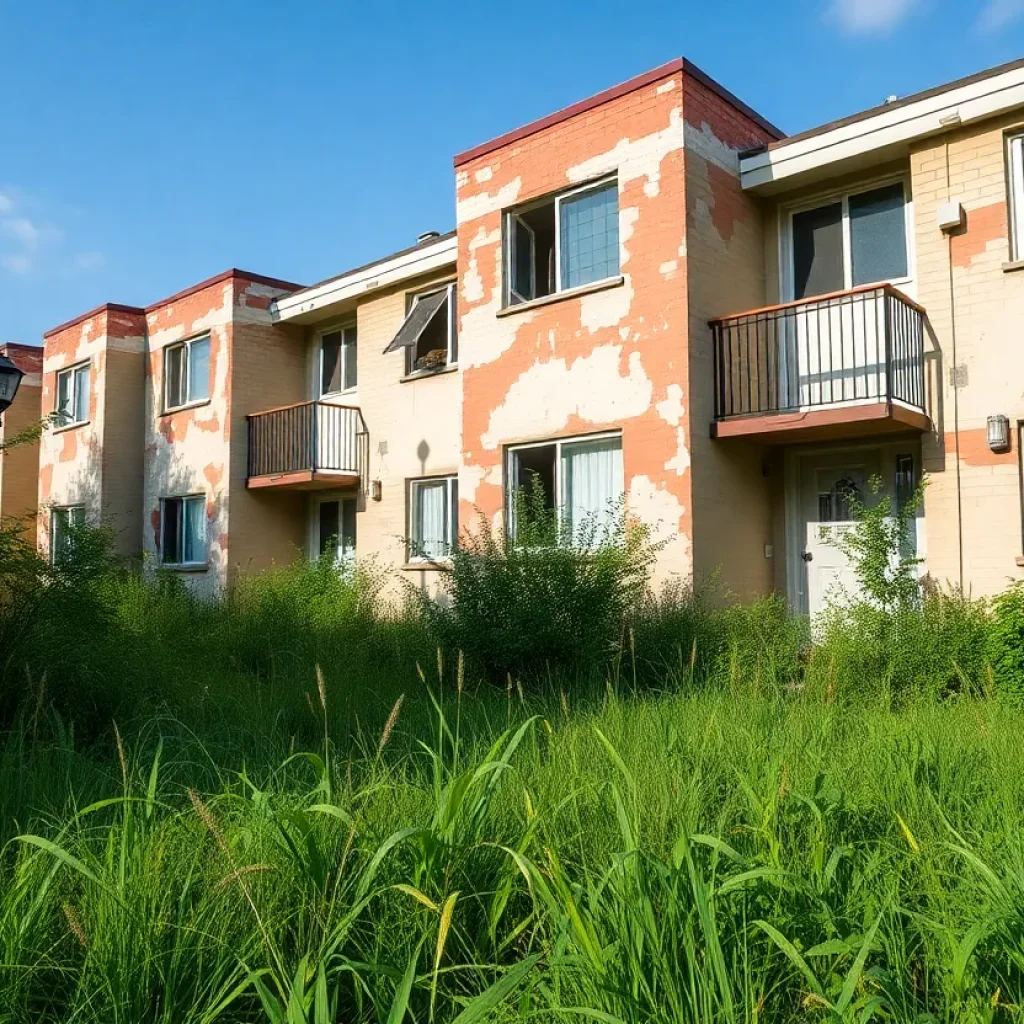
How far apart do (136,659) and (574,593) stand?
13.6ft

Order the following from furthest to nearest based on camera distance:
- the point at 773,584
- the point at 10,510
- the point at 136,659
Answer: the point at 10,510, the point at 773,584, the point at 136,659

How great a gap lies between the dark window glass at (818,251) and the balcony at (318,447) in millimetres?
7768

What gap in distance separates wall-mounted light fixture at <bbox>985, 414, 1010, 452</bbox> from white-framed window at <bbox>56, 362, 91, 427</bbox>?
18.9m

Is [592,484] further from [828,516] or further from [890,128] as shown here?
[890,128]

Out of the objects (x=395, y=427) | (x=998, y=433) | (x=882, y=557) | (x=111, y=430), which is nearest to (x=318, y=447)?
(x=395, y=427)

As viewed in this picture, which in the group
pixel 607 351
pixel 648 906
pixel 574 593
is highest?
pixel 607 351

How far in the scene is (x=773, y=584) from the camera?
11.8 metres

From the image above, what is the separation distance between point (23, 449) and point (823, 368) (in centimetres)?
2261

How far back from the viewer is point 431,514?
49.6 feet

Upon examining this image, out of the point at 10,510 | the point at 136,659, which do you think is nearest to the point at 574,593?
the point at 136,659

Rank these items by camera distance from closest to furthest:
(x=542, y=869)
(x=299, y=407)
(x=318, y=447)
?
(x=542, y=869) → (x=318, y=447) → (x=299, y=407)

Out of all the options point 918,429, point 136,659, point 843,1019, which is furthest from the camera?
point 918,429

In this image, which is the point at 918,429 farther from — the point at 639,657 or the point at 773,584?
the point at 639,657

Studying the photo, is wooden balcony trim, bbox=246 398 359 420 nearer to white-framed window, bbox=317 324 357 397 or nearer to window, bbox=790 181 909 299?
white-framed window, bbox=317 324 357 397
